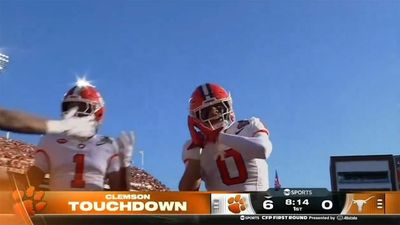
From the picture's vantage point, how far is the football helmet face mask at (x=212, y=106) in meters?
2.49

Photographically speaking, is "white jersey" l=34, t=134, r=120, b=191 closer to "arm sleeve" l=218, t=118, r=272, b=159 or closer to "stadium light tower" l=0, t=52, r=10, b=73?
"stadium light tower" l=0, t=52, r=10, b=73

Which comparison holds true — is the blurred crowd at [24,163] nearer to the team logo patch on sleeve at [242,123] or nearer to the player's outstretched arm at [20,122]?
the player's outstretched arm at [20,122]

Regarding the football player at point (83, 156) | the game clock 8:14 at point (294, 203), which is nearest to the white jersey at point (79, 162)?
the football player at point (83, 156)

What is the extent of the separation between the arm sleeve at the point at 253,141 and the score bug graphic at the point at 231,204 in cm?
25

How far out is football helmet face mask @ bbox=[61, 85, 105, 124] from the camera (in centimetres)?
248

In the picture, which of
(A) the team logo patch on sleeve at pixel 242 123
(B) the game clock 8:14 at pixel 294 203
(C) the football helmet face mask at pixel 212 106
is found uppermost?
(C) the football helmet face mask at pixel 212 106

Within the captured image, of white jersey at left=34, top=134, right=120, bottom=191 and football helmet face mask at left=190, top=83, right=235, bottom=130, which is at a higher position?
football helmet face mask at left=190, top=83, right=235, bottom=130

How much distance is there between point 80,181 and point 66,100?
49 centimetres

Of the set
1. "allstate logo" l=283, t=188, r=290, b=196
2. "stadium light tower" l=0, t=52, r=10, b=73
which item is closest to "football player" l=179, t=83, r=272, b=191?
"allstate logo" l=283, t=188, r=290, b=196

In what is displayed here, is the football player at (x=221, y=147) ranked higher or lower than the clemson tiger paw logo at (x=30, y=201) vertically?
higher

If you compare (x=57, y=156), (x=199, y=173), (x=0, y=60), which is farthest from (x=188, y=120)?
(x=0, y=60)

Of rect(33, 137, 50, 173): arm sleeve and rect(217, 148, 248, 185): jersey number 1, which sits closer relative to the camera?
rect(33, 137, 50, 173): arm sleeve

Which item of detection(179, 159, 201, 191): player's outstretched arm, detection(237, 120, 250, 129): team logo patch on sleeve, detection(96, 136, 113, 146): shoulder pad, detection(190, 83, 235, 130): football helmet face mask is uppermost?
detection(190, 83, 235, 130): football helmet face mask

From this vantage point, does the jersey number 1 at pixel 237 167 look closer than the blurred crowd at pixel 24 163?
No
